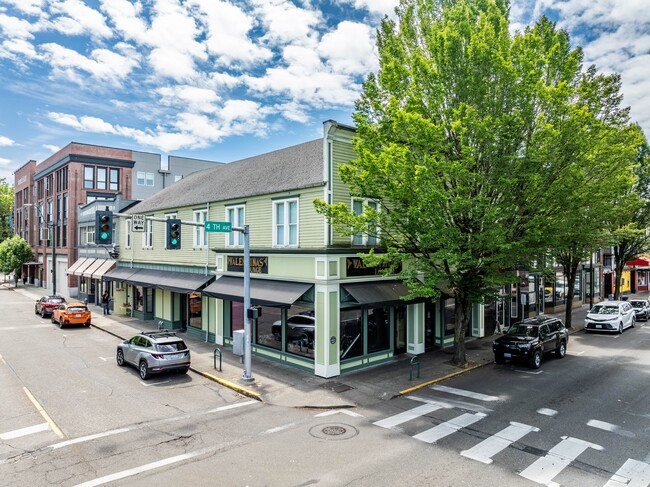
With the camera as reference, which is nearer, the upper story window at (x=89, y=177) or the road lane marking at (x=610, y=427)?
the road lane marking at (x=610, y=427)

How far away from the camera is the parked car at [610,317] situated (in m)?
27.1

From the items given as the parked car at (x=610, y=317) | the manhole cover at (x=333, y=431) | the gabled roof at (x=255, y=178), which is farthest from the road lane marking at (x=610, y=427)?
the parked car at (x=610, y=317)

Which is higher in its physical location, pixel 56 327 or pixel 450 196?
pixel 450 196

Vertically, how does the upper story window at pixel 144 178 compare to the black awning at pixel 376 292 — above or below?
above

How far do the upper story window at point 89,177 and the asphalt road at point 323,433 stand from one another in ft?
113

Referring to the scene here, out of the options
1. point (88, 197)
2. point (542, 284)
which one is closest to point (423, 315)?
point (542, 284)

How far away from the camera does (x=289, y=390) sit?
598 inches

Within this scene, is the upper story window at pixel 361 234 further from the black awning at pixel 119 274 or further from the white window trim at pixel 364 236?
the black awning at pixel 119 274

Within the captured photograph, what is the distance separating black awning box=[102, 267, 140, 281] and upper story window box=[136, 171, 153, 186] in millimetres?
20106

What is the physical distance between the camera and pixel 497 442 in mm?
10828

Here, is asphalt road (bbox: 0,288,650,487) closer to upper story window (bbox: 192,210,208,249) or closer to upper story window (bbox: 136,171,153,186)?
upper story window (bbox: 192,210,208,249)

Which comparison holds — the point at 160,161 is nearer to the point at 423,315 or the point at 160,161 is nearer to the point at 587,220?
the point at 423,315

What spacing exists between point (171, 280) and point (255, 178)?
861cm

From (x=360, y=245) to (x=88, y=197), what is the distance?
134 ft
